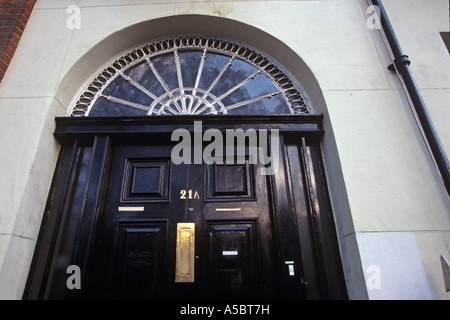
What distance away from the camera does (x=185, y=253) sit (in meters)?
2.72

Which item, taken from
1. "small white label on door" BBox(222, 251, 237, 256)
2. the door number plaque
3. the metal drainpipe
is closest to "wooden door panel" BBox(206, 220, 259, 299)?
"small white label on door" BBox(222, 251, 237, 256)

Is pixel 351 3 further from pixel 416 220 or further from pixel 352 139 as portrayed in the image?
pixel 416 220

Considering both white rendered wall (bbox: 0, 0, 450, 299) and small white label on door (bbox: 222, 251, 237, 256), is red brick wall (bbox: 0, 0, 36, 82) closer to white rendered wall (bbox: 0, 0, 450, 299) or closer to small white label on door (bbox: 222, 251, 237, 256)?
white rendered wall (bbox: 0, 0, 450, 299)

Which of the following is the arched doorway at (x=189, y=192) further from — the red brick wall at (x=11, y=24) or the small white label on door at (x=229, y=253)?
the red brick wall at (x=11, y=24)

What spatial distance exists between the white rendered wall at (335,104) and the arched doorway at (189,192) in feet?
0.69

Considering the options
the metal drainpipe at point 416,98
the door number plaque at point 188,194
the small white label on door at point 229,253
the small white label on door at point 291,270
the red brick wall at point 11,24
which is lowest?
the small white label on door at point 291,270

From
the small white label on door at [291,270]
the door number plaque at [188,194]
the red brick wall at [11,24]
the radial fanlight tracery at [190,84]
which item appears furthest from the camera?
the radial fanlight tracery at [190,84]

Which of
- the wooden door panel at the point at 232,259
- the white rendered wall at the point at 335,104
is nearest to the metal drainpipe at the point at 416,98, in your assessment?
the white rendered wall at the point at 335,104

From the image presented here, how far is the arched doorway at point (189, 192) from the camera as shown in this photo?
8.59 ft

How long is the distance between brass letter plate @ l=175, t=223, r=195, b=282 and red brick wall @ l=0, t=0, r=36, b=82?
9.45ft

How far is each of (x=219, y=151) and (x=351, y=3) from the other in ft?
9.04

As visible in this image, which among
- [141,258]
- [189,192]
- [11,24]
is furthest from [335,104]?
[11,24]

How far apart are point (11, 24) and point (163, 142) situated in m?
2.56

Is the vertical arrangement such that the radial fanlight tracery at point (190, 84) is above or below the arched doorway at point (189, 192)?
above
